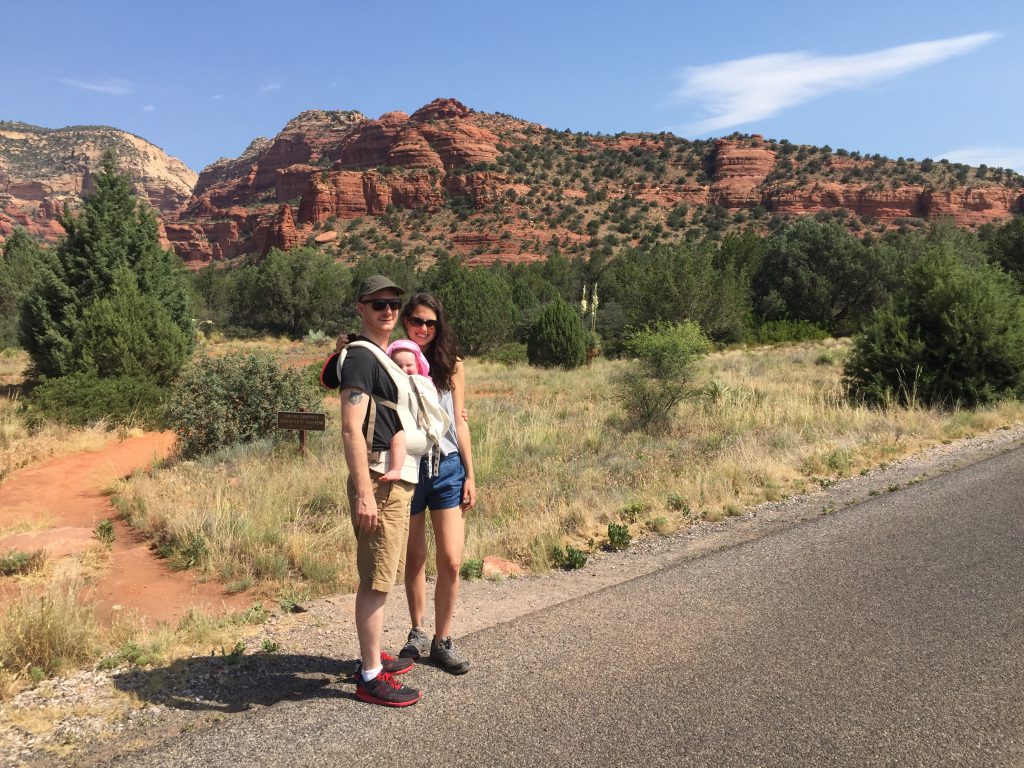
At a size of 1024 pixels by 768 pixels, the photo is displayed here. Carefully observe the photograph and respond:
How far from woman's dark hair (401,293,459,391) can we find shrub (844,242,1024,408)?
10.5 meters

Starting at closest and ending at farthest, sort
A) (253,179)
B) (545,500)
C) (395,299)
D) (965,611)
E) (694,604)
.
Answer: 1. (395,299)
2. (965,611)
3. (694,604)
4. (545,500)
5. (253,179)

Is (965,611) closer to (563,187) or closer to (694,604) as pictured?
(694,604)

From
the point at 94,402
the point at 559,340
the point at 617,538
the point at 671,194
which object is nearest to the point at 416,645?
the point at 617,538

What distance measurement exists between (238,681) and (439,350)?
77.3 inches

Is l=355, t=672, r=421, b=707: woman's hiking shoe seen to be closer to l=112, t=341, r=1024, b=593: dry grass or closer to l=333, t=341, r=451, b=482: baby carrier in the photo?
l=333, t=341, r=451, b=482: baby carrier

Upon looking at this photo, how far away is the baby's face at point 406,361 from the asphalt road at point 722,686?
59.3 inches

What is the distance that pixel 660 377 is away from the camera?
12742mm

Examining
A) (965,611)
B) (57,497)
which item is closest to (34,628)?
(965,611)

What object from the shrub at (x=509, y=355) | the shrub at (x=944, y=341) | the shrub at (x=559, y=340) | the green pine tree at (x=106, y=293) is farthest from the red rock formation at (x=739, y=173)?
the green pine tree at (x=106, y=293)

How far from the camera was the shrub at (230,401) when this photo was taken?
10109 mm

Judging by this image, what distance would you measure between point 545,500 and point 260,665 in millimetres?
3830

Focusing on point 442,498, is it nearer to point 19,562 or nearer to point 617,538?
point 617,538

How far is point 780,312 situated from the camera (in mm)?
39719

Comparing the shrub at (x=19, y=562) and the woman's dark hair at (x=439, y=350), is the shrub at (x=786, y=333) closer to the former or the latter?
the shrub at (x=19, y=562)
